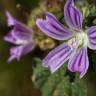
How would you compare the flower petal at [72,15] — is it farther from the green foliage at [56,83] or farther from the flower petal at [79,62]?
the green foliage at [56,83]

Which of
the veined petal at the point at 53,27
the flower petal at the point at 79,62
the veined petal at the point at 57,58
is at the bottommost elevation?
the flower petal at the point at 79,62

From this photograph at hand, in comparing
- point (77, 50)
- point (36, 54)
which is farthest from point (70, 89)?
point (36, 54)

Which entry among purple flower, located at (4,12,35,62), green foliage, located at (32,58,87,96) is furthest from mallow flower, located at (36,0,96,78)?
purple flower, located at (4,12,35,62)

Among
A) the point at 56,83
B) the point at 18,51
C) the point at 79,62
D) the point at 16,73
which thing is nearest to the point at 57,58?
the point at 79,62

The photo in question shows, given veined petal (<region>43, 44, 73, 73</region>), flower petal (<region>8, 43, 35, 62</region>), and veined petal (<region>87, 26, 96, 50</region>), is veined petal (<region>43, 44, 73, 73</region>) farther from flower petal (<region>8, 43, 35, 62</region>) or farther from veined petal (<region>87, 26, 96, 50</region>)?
flower petal (<region>8, 43, 35, 62</region>)

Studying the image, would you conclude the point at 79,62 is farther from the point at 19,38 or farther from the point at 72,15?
the point at 19,38

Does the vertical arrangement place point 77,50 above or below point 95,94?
above

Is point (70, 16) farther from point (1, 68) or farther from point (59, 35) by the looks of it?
point (1, 68)

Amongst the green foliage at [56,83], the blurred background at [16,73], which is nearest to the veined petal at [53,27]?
the green foliage at [56,83]
